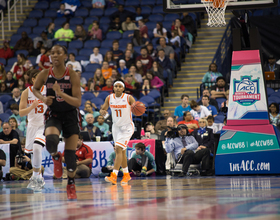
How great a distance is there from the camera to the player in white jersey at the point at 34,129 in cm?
738

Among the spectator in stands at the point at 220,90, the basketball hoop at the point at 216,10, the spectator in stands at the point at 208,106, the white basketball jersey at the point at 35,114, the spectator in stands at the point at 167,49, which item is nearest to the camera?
the white basketball jersey at the point at 35,114

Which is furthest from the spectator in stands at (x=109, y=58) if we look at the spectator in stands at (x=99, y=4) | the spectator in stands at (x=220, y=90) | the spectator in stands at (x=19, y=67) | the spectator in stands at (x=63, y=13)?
the spectator in stands at (x=63, y=13)

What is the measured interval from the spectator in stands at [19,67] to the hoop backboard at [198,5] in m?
10.2

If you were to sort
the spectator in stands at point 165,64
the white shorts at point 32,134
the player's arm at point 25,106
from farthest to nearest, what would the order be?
the spectator in stands at point 165,64 → the white shorts at point 32,134 → the player's arm at point 25,106

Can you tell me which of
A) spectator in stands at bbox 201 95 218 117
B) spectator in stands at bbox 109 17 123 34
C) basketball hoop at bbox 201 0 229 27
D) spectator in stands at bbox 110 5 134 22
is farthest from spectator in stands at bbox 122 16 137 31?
basketball hoop at bbox 201 0 229 27

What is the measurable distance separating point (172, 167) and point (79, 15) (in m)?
12.6

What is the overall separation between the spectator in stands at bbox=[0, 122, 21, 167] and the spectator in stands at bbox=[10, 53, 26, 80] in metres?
5.54

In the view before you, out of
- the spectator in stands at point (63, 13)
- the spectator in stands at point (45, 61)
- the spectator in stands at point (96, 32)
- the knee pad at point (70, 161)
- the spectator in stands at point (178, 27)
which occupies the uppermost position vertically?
the spectator in stands at point (63, 13)

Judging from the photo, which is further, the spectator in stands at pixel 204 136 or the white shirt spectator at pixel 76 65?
the white shirt spectator at pixel 76 65

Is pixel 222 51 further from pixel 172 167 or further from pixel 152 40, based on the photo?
pixel 172 167

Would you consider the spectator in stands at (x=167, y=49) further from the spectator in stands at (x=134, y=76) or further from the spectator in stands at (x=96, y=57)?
the spectator in stands at (x=96, y=57)

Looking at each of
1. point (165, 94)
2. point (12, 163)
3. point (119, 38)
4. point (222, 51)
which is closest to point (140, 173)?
point (12, 163)

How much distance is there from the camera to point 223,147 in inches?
399

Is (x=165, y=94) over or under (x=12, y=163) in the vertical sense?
over
